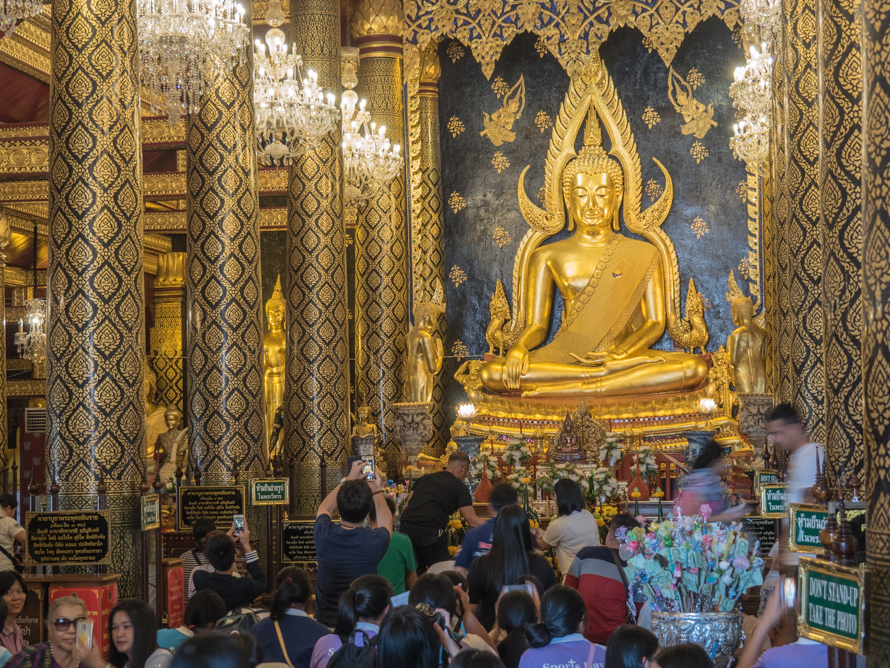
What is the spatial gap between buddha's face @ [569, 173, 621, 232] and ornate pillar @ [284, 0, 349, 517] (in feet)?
14.9

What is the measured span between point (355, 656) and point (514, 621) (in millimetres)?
683

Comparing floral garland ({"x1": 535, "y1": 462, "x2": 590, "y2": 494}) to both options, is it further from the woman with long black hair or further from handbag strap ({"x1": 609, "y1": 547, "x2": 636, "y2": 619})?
the woman with long black hair

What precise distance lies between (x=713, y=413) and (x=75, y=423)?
8.81 m

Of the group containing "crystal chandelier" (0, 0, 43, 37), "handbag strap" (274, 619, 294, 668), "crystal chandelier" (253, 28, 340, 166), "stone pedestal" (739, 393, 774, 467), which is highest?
"crystal chandelier" (253, 28, 340, 166)

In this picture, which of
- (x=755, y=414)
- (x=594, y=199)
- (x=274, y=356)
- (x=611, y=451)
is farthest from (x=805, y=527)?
(x=274, y=356)

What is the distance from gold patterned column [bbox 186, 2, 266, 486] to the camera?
8.80 m

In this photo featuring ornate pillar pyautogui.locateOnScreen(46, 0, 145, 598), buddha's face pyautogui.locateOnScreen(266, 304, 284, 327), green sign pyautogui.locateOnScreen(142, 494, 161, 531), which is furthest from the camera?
buddha's face pyautogui.locateOnScreen(266, 304, 284, 327)

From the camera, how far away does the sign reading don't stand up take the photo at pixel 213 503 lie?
8188mm

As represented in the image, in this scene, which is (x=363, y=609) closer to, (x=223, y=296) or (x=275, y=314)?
(x=223, y=296)

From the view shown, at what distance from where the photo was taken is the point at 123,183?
22.4 feet

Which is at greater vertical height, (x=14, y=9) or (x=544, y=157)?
(x=544, y=157)

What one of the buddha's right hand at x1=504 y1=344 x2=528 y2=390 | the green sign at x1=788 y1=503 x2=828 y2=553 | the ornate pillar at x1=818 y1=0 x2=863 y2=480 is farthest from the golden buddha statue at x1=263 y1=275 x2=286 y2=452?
the green sign at x1=788 y1=503 x2=828 y2=553

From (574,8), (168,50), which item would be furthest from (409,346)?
(168,50)

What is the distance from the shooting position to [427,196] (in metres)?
15.0
